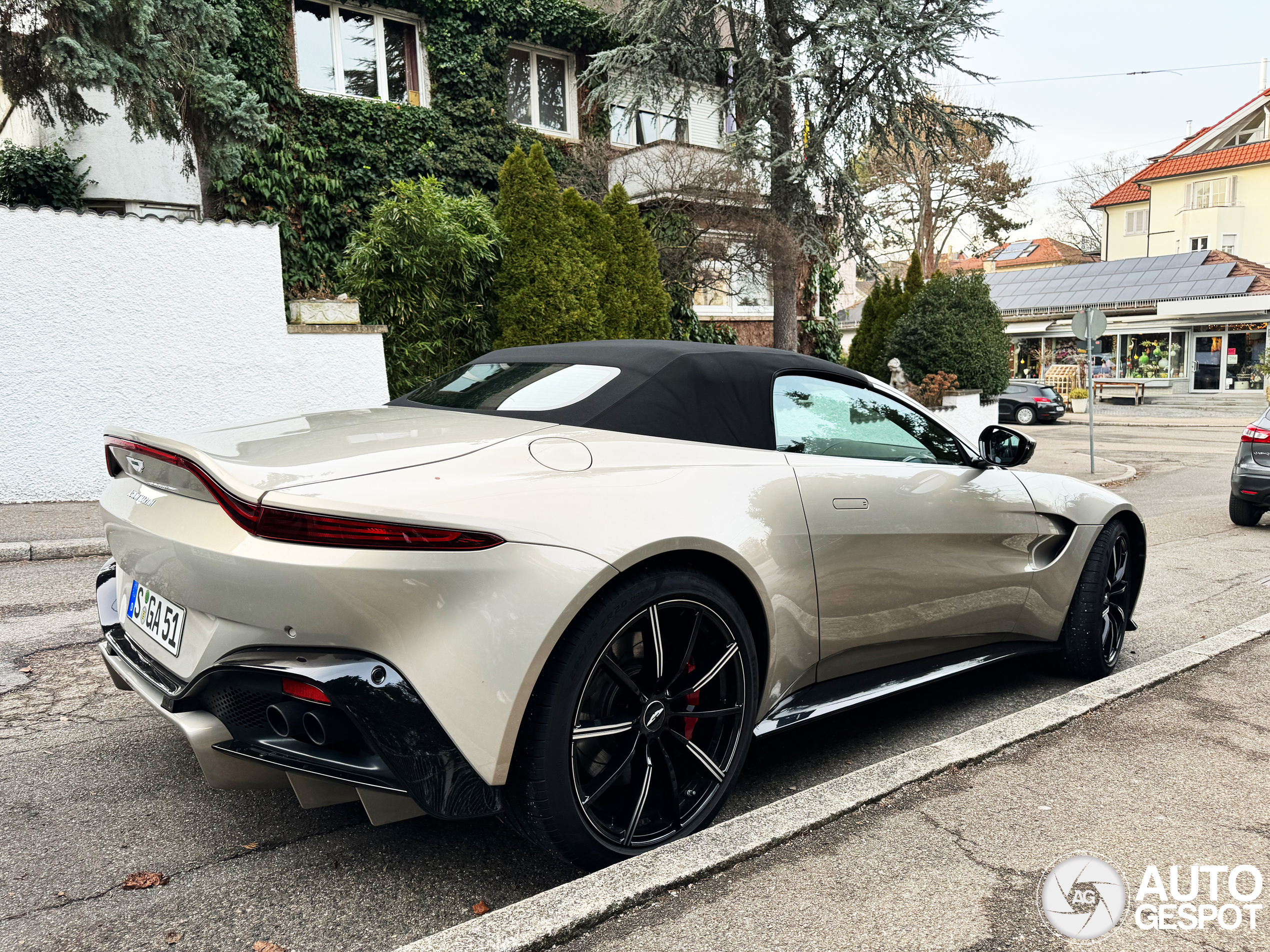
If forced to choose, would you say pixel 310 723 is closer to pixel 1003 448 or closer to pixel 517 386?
pixel 517 386

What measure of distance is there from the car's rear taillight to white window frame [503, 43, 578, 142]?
44.0 ft

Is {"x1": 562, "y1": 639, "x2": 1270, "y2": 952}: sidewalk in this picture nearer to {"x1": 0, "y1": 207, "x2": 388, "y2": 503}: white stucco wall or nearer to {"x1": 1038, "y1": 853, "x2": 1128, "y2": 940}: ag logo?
{"x1": 1038, "y1": 853, "x2": 1128, "y2": 940}: ag logo

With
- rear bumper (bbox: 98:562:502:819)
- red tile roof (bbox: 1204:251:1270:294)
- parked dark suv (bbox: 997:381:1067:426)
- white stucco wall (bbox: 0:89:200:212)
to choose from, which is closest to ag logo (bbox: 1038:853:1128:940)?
rear bumper (bbox: 98:562:502:819)

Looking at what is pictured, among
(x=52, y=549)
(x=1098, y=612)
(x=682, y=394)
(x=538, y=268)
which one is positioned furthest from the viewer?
(x=538, y=268)

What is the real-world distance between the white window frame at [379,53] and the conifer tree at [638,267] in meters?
5.36

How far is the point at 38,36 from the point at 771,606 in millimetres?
10863

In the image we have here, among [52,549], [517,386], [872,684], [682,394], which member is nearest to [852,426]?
[682,394]

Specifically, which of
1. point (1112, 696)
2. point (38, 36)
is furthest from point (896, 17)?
point (1112, 696)

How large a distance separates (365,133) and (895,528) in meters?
15.2

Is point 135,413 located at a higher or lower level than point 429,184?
lower

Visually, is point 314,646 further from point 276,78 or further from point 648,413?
point 276,78

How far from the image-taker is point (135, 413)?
9766mm

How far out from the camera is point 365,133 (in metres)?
16.2

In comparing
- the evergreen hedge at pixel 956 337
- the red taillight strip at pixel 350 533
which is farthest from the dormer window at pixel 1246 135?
the red taillight strip at pixel 350 533
